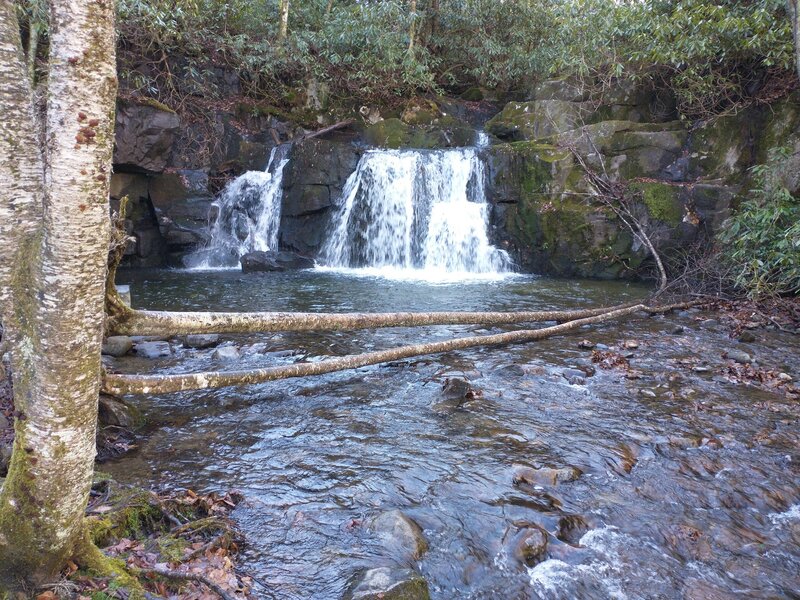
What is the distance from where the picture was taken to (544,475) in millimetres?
3646

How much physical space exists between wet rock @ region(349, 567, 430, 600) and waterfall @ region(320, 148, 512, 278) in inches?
454

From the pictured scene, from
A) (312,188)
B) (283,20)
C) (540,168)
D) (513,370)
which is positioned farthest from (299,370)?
(283,20)

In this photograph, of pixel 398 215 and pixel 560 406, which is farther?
pixel 398 215

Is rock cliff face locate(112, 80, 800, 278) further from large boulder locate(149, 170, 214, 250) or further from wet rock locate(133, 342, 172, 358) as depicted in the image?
wet rock locate(133, 342, 172, 358)

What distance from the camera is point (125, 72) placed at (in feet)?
48.3

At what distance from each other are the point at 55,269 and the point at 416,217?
43.3ft

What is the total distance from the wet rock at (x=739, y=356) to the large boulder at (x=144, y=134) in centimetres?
1373

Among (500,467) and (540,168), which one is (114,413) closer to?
(500,467)

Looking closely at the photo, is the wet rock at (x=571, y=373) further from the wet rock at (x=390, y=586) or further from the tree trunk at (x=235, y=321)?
the wet rock at (x=390, y=586)

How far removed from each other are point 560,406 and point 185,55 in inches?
681

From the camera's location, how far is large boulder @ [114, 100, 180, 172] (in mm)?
13656

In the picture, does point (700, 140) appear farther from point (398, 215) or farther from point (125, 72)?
point (125, 72)

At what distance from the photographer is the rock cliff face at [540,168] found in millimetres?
12148

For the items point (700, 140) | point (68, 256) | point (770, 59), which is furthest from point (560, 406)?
point (700, 140)
